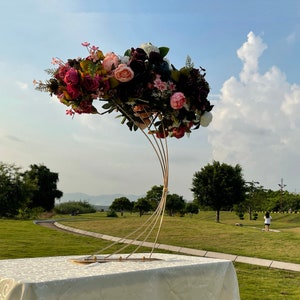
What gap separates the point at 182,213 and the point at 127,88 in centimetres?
3361

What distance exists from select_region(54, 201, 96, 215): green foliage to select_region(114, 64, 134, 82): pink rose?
1513 inches

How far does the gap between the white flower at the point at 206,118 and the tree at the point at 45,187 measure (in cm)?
3977

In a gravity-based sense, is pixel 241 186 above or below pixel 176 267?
above

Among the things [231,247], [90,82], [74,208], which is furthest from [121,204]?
[90,82]

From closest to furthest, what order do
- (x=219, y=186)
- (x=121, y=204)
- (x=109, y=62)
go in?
(x=109, y=62) < (x=219, y=186) < (x=121, y=204)

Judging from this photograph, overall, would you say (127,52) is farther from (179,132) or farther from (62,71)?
(179,132)

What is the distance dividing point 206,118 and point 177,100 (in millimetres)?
510

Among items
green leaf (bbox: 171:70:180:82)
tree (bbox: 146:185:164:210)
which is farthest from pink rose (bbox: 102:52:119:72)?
tree (bbox: 146:185:164:210)

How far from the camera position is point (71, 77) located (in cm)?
329

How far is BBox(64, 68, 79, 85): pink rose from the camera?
3.28 metres

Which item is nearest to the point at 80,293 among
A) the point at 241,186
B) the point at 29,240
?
the point at 29,240

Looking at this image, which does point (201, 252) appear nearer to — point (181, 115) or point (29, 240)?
point (29, 240)

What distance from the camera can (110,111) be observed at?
12.4 ft

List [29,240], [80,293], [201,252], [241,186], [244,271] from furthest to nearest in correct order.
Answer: [241,186] → [29,240] → [201,252] → [244,271] → [80,293]
